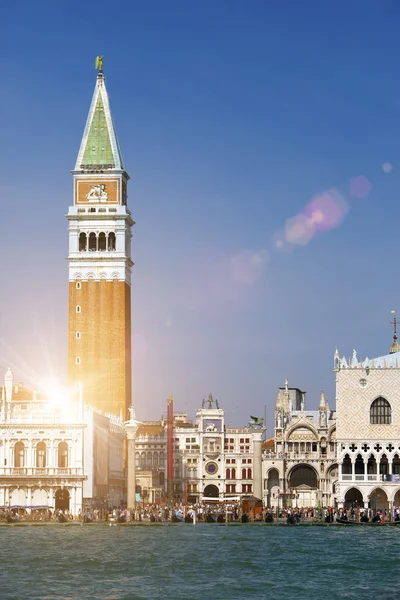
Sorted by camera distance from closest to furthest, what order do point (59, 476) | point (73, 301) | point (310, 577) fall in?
point (310, 577)
point (59, 476)
point (73, 301)

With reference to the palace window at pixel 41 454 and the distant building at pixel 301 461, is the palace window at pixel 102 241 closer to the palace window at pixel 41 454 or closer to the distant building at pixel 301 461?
the distant building at pixel 301 461

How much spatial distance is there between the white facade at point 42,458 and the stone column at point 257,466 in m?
24.0

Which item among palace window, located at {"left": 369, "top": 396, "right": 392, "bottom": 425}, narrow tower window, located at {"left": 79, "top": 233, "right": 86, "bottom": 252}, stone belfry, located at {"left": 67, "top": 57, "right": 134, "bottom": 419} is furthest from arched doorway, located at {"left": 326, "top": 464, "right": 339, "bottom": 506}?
narrow tower window, located at {"left": 79, "top": 233, "right": 86, "bottom": 252}

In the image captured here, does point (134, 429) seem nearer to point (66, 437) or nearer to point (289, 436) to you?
point (66, 437)

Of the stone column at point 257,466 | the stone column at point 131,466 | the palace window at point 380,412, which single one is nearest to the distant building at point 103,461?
the stone column at point 131,466

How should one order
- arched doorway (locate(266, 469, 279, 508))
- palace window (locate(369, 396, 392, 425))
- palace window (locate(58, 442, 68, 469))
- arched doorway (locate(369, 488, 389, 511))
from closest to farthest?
1. palace window (locate(58, 442, 68, 469))
2. palace window (locate(369, 396, 392, 425))
3. arched doorway (locate(369, 488, 389, 511))
4. arched doorway (locate(266, 469, 279, 508))

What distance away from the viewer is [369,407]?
102 m

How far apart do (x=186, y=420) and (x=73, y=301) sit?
31.7m

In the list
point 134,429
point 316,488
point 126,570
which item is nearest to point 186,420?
point 316,488

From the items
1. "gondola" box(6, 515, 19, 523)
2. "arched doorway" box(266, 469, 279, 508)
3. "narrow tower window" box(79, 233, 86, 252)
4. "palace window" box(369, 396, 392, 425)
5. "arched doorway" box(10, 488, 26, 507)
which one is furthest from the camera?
"arched doorway" box(266, 469, 279, 508)

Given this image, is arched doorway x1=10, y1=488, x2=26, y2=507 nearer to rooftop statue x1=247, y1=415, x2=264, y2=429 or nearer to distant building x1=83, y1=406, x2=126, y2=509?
distant building x1=83, y1=406, x2=126, y2=509

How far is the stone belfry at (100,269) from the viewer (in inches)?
4532

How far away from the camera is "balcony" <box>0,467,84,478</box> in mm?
93000

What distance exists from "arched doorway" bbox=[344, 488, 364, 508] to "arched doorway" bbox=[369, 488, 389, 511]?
1119 millimetres
